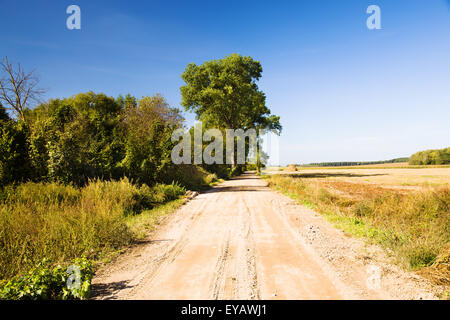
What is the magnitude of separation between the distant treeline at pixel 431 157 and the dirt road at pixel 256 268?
377ft

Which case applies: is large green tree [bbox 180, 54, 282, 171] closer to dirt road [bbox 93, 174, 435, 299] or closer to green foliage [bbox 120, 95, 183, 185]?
green foliage [bbox 120, 95, 183, 185]

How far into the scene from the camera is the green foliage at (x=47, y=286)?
10.4 feet

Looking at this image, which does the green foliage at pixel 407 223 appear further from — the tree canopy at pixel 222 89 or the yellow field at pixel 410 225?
the tree canopy at pixel 222 89

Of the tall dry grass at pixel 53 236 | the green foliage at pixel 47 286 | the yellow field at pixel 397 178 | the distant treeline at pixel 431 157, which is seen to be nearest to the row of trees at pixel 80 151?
the tall dry grass at pixel 53 236

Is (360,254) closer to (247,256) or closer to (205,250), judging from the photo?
(247,256)

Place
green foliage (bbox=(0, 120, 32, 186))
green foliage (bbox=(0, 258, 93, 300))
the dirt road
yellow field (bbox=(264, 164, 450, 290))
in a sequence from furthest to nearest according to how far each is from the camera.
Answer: green foliage (bbox=(0, 120, 32, 186)) → yellow field (bbox=(264, 164, 450, 290)) → the dirt road → green foliage (bbox=(0, 258, 93, 300))

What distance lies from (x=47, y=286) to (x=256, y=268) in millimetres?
3421

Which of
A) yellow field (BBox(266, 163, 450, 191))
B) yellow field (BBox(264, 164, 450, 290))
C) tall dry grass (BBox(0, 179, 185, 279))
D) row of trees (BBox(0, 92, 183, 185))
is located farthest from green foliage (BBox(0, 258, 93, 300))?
yellow field (BBox(266, 163, 450, 191))

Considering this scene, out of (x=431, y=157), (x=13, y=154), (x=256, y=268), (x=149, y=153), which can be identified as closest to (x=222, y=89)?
(x=149, y=153)

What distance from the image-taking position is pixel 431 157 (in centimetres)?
9156

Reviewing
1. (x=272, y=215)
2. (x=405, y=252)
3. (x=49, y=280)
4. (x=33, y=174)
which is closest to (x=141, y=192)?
(x=33, y=174)

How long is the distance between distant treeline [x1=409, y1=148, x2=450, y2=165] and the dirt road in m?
115

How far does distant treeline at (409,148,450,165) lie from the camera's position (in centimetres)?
8736
